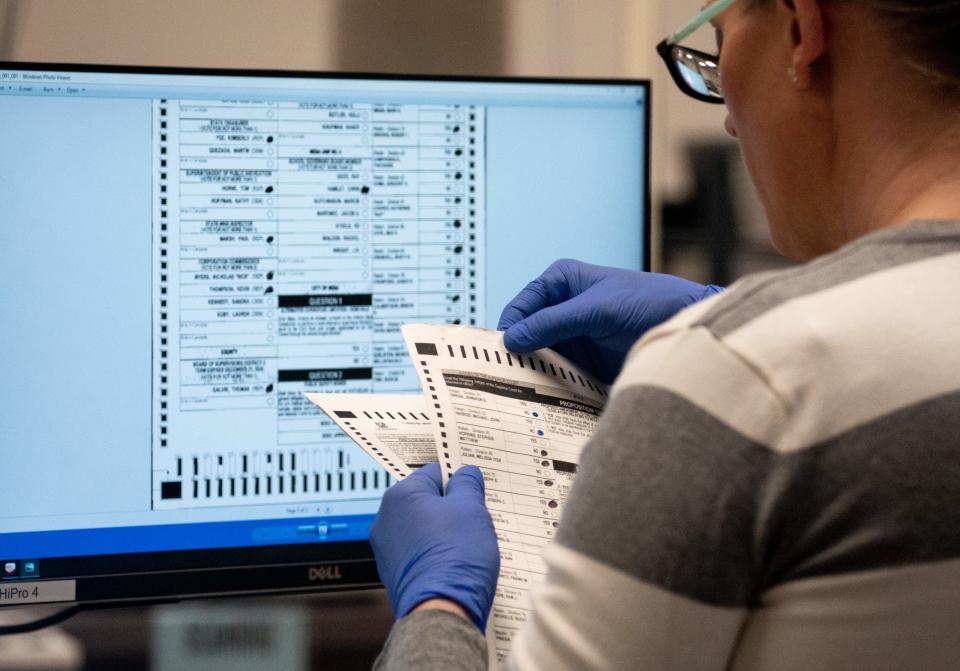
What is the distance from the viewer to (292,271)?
1.13 meters

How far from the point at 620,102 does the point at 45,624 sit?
39.2 inches

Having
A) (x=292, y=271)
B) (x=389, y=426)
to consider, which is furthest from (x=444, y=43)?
(x=389, y=426)

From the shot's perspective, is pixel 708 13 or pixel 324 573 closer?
pixel 708 13

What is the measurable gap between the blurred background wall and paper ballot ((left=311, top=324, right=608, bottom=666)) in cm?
66

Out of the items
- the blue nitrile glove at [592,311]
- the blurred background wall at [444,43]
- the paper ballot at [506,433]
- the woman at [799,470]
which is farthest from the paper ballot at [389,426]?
the blurred background wall at [444,43]

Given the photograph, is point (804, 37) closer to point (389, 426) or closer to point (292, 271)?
point (389, 426)

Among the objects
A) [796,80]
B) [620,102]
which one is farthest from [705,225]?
[796,80]

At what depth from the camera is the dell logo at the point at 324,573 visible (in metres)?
1.12

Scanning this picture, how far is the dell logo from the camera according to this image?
1115 mm

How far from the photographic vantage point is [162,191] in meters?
1.09

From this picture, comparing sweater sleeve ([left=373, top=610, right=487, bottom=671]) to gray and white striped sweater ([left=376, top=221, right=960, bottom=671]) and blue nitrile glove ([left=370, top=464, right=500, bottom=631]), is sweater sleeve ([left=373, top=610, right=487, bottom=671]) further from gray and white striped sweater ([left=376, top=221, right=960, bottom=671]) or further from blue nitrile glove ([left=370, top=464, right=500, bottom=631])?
gray and white striped sweater ([left=376, top=221, right=960, bottom=671])

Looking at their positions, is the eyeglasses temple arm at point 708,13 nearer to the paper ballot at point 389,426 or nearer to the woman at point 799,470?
the woman at point 799,470

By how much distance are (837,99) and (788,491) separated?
0.88 ft

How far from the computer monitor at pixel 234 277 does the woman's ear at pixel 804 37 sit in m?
0.64
